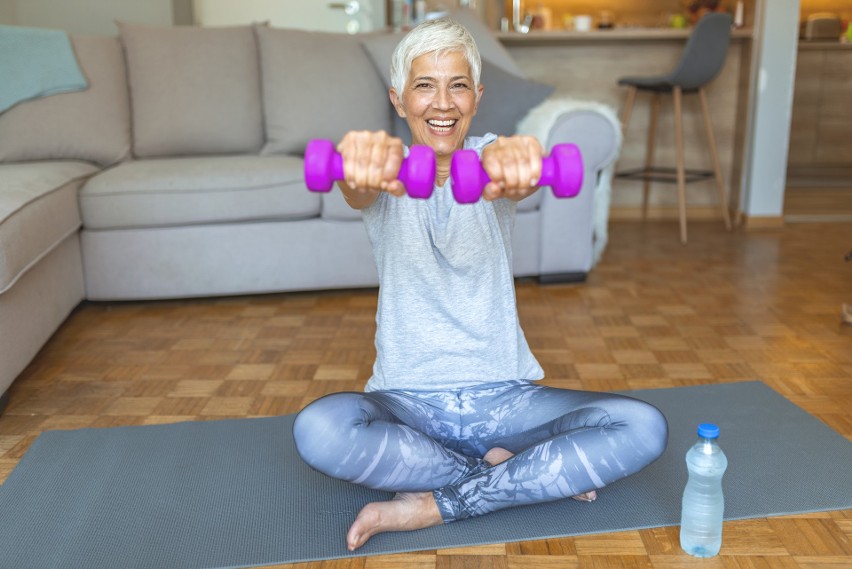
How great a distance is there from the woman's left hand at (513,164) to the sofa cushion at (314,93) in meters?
2.07

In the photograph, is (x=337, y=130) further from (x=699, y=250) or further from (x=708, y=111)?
(x=708, y=111)

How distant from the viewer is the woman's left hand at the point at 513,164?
981 millimetres

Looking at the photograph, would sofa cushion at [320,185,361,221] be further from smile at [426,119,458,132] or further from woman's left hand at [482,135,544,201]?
woman's left hand at [482,135,544,201]

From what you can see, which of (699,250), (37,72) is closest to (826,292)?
(699,250)

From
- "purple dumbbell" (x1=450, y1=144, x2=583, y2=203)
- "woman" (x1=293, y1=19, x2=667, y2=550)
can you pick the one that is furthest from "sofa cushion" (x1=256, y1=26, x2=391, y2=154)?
"purple dumbbell" (x1=450, y1=144, x2=583, y2=203)

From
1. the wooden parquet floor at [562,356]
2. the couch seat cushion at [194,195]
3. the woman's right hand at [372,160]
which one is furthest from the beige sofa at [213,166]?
the woman's right hand at [372,160]

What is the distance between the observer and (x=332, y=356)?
7.03 ft

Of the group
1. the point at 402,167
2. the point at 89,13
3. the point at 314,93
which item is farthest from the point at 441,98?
the point at 89,13

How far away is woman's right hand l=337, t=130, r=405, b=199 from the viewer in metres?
0.97

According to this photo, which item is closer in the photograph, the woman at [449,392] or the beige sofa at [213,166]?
the woman at [449,392]

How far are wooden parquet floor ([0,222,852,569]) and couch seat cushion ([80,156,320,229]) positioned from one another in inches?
11.7

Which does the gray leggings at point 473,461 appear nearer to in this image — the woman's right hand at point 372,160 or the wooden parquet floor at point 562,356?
the wooden parquet floor at point 562,356

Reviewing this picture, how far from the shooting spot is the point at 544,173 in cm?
100

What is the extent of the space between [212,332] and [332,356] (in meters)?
0.44
